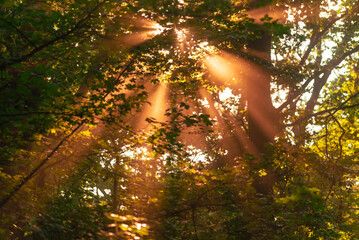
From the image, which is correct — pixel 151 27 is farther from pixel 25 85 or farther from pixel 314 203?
pixel 314 203

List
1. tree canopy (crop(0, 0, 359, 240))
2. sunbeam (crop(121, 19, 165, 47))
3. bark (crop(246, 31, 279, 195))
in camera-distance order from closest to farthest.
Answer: tree canopy (crop(0, 0, 359, 240)) < sunbeam (crop(121, 19, 165, 47)) < bark (crop(246, 31, 279, 195))

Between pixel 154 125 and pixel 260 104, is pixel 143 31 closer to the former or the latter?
pixel 154 125

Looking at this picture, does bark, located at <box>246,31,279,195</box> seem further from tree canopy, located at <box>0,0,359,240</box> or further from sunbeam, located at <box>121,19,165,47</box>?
sunbeam, located at <box>121,19,165,47</box>

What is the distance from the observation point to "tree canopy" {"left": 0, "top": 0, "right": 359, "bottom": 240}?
5074mm

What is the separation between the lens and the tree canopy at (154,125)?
507cm

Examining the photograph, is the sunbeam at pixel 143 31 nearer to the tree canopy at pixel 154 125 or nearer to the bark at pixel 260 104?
the tree canopy at pixel 154 125

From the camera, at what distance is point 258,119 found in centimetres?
1164

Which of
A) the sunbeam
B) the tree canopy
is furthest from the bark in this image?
the sunbeam

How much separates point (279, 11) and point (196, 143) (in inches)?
295

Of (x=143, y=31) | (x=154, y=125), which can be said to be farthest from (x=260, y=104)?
(x=154, y=125)

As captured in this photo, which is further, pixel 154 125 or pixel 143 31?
pixel 143 31

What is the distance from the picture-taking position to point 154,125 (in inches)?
257

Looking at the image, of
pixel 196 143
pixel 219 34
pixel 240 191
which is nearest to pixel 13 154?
pixel 240 191

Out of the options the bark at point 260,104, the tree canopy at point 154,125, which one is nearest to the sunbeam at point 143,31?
the tree canopy at point 154,125
